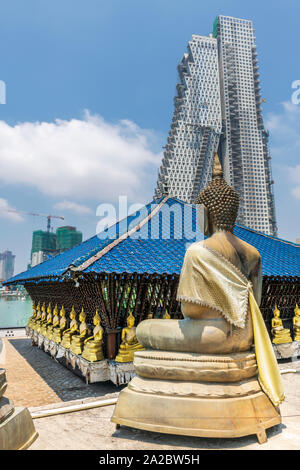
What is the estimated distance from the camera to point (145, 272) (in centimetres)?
730

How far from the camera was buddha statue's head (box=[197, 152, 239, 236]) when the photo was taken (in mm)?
4414

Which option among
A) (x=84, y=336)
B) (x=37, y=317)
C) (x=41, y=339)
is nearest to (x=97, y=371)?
(x=84, y=336)

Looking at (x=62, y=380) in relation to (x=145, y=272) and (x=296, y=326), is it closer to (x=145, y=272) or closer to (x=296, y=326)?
(x=145, y=272)

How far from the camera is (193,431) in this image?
3441mm

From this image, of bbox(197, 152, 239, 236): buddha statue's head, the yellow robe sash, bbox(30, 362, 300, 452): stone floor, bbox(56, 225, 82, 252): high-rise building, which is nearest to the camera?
bbox(30, 362, 300, 452): stone floor

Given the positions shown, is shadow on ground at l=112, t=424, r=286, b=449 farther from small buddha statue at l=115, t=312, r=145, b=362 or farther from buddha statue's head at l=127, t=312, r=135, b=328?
buddha statue's head at l=127, t=312, r=135, b=328

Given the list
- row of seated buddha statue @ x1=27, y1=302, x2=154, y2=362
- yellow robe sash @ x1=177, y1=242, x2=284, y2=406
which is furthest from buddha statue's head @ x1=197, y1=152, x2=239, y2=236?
row of seated buddha statue @ x1=27, y1=302, x2=154, y2=362

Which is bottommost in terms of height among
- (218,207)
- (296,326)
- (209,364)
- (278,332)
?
(278,332)

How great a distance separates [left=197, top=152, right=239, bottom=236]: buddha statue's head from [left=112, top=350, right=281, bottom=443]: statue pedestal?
1.70 meters

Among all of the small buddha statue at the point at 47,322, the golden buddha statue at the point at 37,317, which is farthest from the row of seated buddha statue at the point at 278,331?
the golden buddha statue at the point at 37,317

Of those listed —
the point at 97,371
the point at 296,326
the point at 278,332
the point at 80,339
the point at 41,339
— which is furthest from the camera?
the point at 41,339

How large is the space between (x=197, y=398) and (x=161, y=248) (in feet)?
17.7
